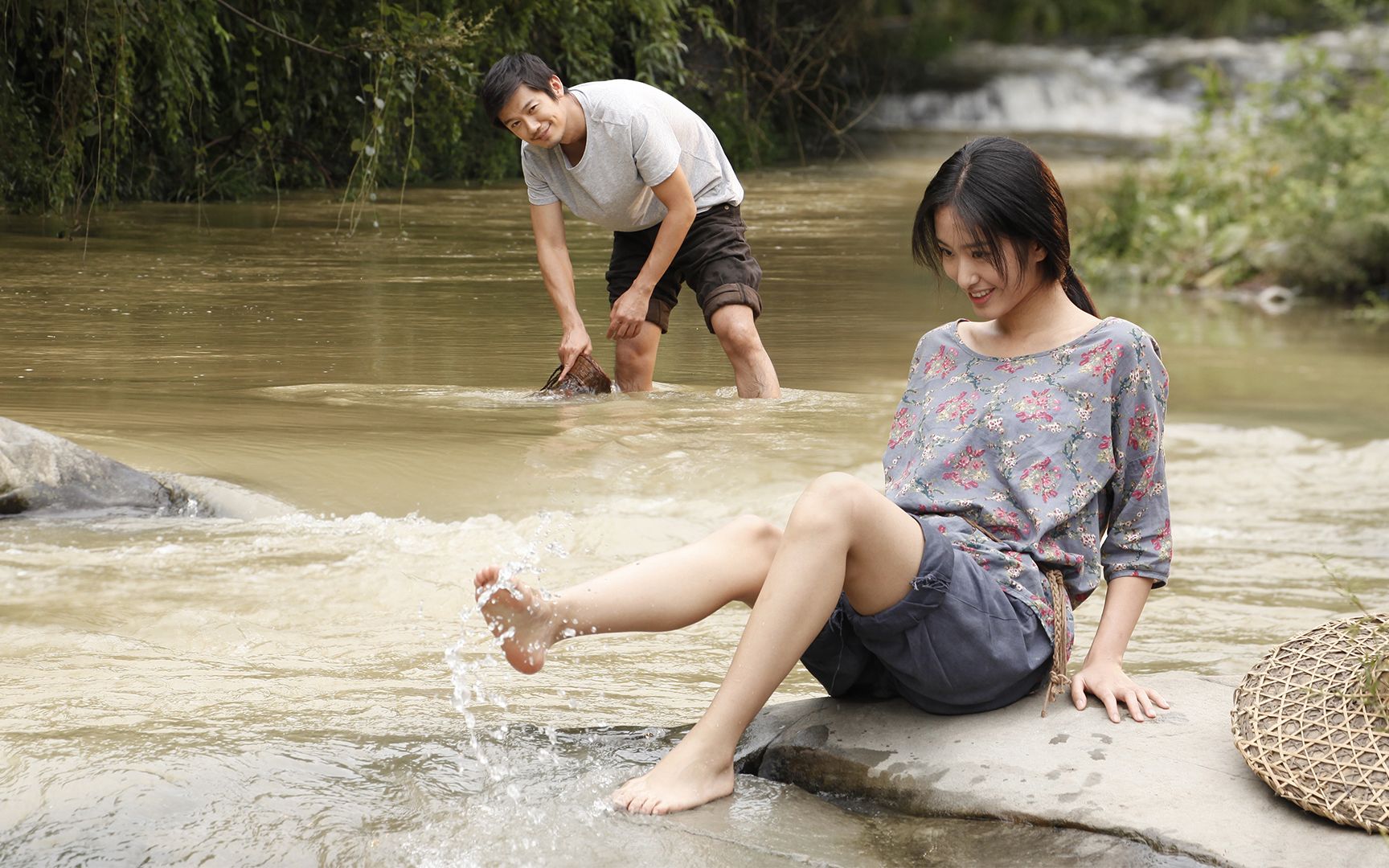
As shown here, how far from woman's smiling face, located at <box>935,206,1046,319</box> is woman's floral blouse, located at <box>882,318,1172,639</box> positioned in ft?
0.40

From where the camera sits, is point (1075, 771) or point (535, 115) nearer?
point (1075, 771)

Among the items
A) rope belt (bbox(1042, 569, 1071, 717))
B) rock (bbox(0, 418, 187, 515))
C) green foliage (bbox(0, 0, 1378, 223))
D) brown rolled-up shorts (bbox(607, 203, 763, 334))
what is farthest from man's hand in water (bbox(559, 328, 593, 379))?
rope belt (bbox(1042, 569, 1071, 717))

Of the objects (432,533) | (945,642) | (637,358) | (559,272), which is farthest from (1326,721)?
(637,358)

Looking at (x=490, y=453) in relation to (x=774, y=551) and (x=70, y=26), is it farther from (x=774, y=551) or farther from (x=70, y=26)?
(x=70, y=26)

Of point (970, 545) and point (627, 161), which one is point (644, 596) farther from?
point (627, 161)

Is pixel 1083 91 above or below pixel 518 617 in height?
above

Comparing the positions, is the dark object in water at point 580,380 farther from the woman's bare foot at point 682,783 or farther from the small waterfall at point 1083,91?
the small waterfall at point 1083,91

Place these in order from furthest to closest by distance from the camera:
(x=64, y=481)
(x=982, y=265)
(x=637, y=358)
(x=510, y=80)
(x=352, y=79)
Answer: (x=352, y=79)
(x=637, y=358)
(x=510, y=80)
(x=64, y=481)
(x=982, y=265)

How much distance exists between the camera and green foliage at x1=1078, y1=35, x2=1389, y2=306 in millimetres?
9789

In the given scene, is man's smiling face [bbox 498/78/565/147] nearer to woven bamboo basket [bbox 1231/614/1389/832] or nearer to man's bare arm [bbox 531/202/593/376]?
man's bare arm [bbox 531/202/593/376]

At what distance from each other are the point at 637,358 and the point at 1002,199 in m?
3.15

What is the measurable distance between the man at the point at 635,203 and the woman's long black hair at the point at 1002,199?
2.47 meters

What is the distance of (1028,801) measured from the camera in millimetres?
2295

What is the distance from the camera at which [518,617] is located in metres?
2.38
